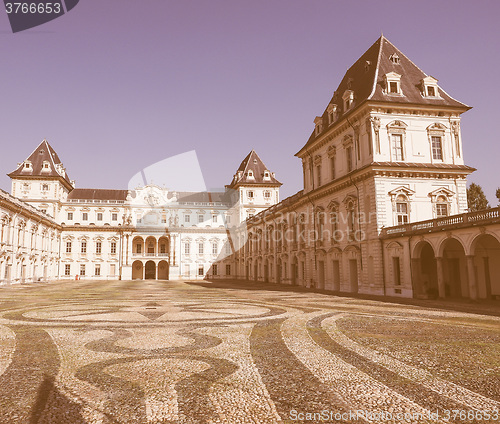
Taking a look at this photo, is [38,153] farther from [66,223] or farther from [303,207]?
[303,207]

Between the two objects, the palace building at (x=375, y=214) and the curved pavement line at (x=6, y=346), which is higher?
the palace building at (x=375, y=214)

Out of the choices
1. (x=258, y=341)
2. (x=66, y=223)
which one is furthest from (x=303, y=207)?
(x=66, y=223)

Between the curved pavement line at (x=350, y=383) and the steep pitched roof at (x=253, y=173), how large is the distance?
225 ft

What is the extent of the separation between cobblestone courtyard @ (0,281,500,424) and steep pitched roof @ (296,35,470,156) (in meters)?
22.6

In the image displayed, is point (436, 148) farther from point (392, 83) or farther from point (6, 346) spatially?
point (6, 346)

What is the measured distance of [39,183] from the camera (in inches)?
2945

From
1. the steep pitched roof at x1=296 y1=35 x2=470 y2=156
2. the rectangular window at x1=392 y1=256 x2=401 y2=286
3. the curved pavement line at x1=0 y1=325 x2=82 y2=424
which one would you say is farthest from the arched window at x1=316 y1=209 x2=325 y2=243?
the curved pavement line at x1=0 y1=325 x2=82 y2=424

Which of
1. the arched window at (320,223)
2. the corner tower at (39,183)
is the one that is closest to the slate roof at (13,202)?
the corner tower at (39,183)

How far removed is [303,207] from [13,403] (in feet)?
134

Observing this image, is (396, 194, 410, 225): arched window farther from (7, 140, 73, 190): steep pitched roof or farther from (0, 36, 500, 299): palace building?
(7, 140, 73, 190): steep pitched roof

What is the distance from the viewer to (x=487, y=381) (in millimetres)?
7574

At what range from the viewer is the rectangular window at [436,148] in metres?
33.0

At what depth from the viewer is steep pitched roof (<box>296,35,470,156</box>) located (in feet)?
108

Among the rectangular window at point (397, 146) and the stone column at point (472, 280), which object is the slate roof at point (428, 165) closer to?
the rectangular window at point (397, 146)
